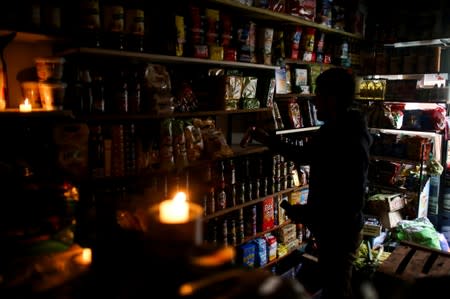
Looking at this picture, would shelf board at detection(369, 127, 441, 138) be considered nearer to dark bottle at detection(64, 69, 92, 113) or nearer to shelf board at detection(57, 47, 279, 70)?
shelf board at detection(57, 47, 279, 70)

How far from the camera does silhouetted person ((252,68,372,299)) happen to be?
2119 mm

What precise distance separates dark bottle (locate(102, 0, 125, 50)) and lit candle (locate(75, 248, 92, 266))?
43.4 inches

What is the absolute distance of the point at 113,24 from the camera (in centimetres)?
189

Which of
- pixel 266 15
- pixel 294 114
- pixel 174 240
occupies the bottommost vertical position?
pixel 174 240

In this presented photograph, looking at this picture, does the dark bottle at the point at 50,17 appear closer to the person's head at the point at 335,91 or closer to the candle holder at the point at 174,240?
the candle holder at the point at 174,240

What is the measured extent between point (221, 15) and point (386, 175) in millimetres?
2633

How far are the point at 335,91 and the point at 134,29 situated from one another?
118cm

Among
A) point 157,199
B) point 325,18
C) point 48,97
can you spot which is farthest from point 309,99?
point 48,97

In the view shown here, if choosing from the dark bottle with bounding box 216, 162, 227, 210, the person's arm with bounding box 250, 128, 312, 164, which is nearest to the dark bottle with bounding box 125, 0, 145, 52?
the person's arm with bounding box 250, 128, 312, 164

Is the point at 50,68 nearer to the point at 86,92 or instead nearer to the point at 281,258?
the point at 86,92

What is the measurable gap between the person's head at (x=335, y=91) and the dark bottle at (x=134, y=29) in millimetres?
1055

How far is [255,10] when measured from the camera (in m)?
2.62

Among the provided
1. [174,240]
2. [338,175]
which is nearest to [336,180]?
[338,175]

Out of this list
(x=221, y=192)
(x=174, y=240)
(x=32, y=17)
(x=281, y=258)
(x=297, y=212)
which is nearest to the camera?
(x=174, y=240)
